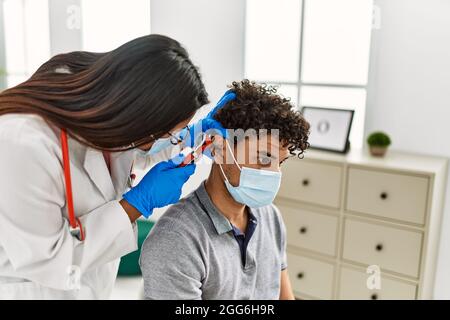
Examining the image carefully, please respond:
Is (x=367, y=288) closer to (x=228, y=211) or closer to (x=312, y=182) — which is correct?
(x=312, y=182)

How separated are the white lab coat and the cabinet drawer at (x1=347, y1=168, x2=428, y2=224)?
3.61 feet

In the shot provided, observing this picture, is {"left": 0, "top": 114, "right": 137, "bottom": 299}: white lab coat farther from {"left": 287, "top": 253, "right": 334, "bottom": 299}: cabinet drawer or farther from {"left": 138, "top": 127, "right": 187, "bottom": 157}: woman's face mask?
{"left": 287, "top": 253, "right": 334, "bottom": 299}: cabinet drawer

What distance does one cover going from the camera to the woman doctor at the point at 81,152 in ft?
2.22

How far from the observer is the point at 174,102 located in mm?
682

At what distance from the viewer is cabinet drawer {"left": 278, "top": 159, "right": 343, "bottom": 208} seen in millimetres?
1735

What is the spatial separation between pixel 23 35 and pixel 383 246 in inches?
55.0

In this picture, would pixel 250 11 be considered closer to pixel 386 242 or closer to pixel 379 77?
pixel 379 77

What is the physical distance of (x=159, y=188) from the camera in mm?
760

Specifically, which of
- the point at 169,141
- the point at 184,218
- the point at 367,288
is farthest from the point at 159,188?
the point at 367,288

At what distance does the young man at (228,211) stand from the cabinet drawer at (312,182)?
2.56 ft

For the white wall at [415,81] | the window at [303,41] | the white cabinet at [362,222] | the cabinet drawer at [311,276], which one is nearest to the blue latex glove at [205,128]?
the window at [303,41]

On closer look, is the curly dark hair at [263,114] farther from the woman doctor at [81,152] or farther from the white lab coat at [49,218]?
the white lab coat at [49,218]
